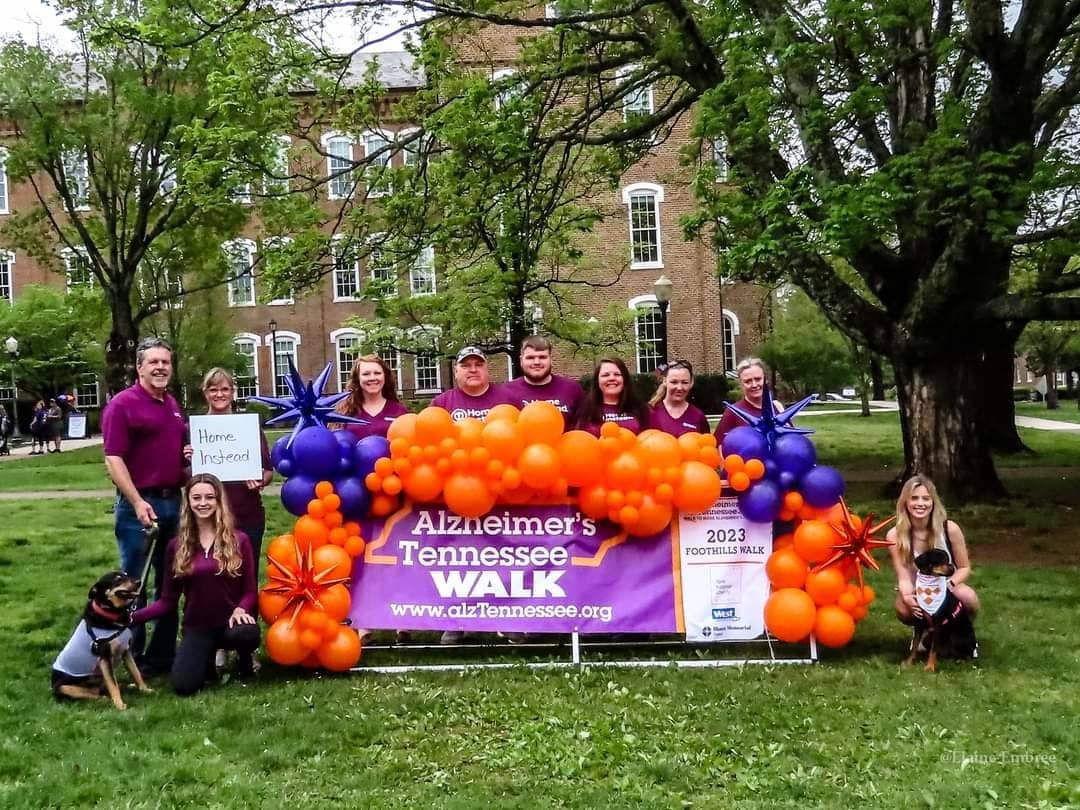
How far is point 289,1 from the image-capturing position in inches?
418

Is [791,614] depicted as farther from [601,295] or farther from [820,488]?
[601,295]

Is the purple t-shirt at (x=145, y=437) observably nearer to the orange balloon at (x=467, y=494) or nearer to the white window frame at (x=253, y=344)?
the orange balloon at (x=467, y=494)

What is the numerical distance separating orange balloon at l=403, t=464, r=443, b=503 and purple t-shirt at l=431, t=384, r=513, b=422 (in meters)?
0.57

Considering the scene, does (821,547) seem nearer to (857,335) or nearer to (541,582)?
(541,582)

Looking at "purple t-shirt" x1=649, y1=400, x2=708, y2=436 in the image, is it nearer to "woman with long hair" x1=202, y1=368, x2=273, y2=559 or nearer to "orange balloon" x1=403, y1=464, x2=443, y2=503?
"orange balloon" x1=403, y1=464, x2=443, y2=503

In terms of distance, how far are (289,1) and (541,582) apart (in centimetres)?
804

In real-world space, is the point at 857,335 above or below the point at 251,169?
below

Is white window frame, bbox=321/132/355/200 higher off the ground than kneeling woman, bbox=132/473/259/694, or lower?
higher

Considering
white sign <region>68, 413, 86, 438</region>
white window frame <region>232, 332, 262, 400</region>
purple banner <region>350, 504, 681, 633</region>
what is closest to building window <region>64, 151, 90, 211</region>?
white sign <region>68, 413, 86, 438</region>

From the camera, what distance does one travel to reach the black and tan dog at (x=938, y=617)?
5.42 metres

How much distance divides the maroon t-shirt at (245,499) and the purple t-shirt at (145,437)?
0.32 meters

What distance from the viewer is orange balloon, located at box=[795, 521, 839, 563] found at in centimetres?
561

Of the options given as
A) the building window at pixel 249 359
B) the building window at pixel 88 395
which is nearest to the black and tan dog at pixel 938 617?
the building window at pixel 249 359

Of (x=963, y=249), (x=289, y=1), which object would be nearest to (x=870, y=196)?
(x=963, y=249)
